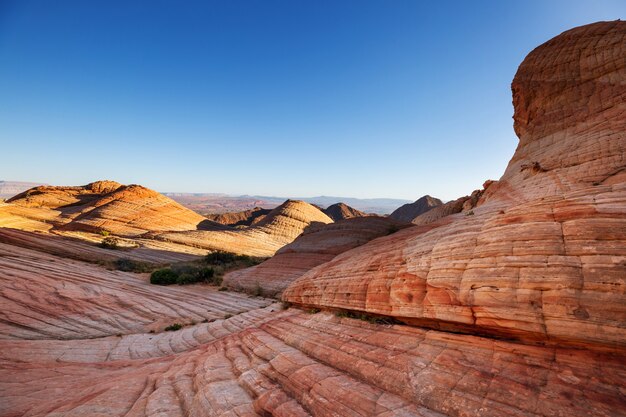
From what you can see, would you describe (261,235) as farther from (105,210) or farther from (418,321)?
(418,321)

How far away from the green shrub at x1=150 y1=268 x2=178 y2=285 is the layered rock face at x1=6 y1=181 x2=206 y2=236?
16.2 metres

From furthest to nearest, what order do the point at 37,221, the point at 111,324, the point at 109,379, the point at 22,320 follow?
Result: the point at 37,221, the point at 111,324, the point at 22,320, the point at 109,379

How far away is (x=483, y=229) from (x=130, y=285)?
54.0 ft

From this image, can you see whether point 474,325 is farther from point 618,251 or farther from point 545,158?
point 545,158

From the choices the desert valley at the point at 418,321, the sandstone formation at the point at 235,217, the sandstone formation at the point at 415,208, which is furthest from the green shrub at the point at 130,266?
the sandstone formation at the point at 415,208

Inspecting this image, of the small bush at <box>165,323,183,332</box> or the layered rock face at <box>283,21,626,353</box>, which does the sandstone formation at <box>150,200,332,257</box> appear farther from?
the layered rock face at <box>283,21,626,353</box>

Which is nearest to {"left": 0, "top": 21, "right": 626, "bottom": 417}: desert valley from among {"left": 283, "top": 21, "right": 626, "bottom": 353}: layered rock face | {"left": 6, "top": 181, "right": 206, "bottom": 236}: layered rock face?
{"left": 283, "top": 21, "right": 626, "bottom": 353}: layered rock face

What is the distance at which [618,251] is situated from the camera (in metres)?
3.50

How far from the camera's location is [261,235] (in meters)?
37.3

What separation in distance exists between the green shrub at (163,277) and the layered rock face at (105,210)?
16.2 m

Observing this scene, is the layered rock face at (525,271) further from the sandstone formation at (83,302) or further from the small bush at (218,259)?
the small bush at (218,259)

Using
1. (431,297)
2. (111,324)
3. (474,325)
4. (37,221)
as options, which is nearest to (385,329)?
(431,297)

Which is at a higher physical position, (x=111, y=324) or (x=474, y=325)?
(x=474, y=325)

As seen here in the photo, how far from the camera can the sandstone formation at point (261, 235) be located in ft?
101
